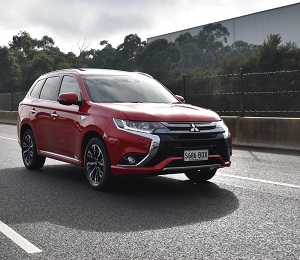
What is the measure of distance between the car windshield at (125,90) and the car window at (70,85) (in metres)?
0.20

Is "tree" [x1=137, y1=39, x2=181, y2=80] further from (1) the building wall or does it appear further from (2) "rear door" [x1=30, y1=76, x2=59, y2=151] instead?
(2) "rear door" [x1=30, y1=76, x2=59, y2=151]

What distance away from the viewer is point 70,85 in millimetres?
8328

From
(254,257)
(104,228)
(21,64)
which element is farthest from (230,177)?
(21,64)

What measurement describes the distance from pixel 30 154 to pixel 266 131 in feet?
→ 20.2

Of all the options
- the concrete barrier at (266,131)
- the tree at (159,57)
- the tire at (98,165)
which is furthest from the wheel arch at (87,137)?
the tree at (159,57)

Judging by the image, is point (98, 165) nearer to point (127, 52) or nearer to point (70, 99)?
point (70, 99)

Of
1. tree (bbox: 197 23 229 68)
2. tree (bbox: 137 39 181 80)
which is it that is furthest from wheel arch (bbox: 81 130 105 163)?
tree (bbox: 197 23 229 68)

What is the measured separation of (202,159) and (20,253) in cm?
305

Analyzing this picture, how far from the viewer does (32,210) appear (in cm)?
602

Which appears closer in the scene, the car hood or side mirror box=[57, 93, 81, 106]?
the car hood

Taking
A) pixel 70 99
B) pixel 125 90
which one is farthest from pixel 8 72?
pixel 70 99

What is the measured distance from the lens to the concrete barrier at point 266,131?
483 inches

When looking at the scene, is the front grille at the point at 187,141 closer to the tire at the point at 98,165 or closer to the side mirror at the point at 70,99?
the tire at the point at 98,165

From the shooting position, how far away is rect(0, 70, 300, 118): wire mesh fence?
13742 mm
